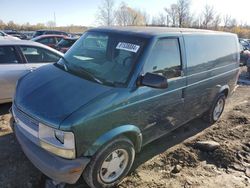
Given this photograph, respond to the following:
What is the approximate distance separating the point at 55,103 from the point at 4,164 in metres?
1.57

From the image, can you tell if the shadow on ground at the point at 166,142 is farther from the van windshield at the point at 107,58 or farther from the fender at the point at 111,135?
the van windshield at the point at 107,58

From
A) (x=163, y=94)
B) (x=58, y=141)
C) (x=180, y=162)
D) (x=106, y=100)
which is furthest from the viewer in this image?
(x=180, y=162)

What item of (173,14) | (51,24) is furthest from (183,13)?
(51,24)

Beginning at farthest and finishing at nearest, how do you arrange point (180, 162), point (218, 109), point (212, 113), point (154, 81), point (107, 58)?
1. point (218, 109)
2. point (212, 113)
3. point (180, 162)
4. point (107, 58)
5. point (154, 81)

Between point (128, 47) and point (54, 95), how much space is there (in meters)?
1.23

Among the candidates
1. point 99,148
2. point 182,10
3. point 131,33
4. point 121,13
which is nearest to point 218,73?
point 131,33

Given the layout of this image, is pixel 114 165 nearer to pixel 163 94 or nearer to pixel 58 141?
pixel 58 141

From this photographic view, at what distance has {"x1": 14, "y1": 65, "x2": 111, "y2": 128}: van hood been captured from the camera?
2.92 metres

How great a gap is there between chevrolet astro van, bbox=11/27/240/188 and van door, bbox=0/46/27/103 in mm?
1933

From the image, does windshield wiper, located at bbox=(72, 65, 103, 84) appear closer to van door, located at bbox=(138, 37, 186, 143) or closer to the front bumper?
van door, located at bbox=(138, 37, 186, 143)

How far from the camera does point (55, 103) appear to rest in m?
3.03

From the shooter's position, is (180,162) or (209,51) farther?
(209,51)

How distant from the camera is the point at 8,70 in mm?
5586

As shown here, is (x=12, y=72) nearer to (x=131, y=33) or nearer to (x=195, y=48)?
(x=131, y=33)
